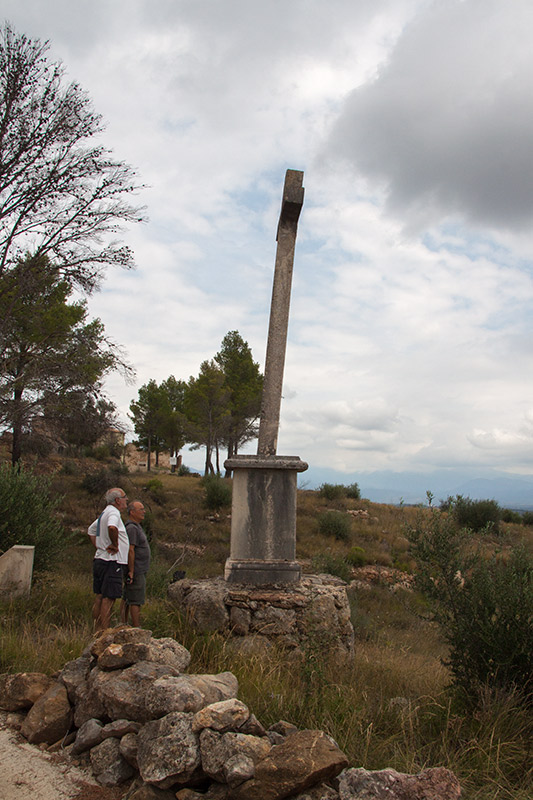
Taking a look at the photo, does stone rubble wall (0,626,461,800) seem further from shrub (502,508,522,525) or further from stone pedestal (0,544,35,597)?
shrub (502,508,522,525)

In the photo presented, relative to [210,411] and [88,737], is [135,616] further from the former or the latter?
[210,411]

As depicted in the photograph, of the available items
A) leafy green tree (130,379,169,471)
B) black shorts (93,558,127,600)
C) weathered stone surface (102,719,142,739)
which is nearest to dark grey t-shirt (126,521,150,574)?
black shorts (93,558,127,600)

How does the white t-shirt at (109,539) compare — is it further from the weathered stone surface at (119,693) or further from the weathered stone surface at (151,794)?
the weathered stone surface at (151,794)

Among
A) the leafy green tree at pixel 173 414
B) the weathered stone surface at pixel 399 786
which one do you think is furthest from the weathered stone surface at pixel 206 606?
the leafy green tree at pixel 173 414

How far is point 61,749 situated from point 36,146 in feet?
44.1

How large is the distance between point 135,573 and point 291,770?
157 inches

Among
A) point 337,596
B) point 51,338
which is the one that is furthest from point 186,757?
point 51,338

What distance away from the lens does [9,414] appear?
13023mm

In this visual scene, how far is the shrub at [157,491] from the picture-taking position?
841 inches

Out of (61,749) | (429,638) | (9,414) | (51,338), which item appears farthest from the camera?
(51,338)

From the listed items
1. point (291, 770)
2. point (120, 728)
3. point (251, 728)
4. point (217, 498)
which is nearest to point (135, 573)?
point (120, 728)

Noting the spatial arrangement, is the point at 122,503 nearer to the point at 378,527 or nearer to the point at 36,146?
the point at 36,146

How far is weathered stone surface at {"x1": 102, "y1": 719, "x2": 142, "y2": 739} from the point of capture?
9.75ft

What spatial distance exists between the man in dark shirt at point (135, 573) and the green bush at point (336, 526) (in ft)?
41.4
